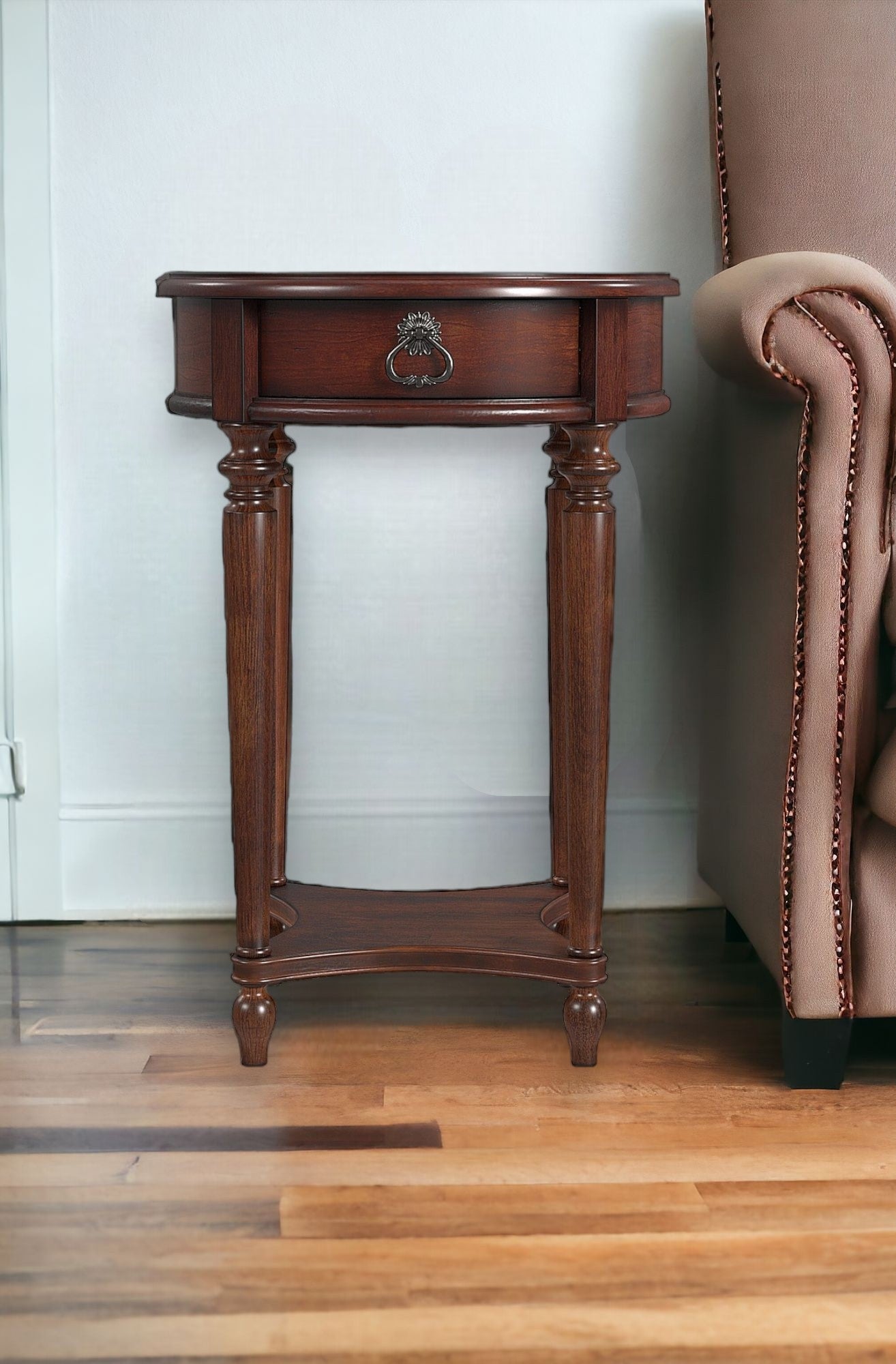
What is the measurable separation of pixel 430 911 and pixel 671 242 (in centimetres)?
88

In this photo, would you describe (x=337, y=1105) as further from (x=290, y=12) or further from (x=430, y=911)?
(x=290, y=12)

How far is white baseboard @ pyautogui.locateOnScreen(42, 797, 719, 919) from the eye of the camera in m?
1.64

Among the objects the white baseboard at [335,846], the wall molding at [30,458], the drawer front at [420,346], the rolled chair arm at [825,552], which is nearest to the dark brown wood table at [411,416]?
the drawer front at [420,346]

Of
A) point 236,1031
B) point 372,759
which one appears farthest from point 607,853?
point 236,1031

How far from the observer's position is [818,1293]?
0.89 meters

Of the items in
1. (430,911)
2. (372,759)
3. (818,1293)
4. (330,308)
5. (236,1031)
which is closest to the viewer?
(818,1293)

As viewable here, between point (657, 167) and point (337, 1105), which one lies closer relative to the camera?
point (337, 1105)

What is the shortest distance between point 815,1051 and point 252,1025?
536 millimetres

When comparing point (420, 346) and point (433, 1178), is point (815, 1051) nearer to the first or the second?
point (433, 1178)

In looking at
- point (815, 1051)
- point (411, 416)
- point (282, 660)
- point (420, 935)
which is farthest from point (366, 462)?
point (815, 1051)

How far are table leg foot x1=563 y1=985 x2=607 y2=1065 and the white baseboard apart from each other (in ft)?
1.42

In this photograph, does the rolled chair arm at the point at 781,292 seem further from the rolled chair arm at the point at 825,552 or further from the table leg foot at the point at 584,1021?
the table leg foot at the point at 584,1021

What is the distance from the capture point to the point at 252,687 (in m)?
1.20

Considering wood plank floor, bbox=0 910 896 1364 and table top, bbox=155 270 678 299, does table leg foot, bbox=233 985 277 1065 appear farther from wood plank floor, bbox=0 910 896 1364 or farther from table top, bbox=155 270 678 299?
table top, bbox=155 270 678 299
